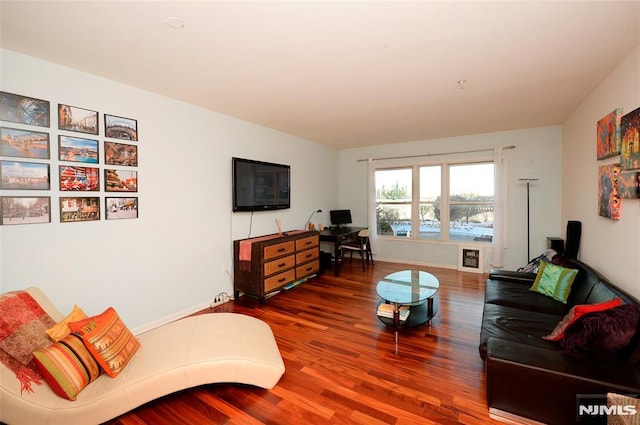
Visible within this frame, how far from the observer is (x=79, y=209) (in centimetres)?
240

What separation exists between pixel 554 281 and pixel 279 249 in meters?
3.18

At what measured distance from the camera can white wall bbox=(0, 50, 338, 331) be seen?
2.17 meters

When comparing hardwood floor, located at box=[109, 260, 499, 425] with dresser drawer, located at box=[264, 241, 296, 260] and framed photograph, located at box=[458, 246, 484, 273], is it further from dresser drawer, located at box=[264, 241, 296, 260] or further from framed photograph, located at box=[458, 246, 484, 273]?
framed photograph, located at box=[458, 246, 484, 273]

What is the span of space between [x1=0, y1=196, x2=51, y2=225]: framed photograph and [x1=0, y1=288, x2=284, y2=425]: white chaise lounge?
0.60 meters

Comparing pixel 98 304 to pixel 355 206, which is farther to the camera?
pixel 355 206

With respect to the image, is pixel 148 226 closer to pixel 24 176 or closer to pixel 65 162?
pixel 65 162

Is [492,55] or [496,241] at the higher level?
[492,55]

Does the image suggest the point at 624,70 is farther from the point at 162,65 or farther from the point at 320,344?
the point at 162,65

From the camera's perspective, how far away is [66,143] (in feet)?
7.56

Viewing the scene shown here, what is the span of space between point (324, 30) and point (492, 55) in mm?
Answer: 1372

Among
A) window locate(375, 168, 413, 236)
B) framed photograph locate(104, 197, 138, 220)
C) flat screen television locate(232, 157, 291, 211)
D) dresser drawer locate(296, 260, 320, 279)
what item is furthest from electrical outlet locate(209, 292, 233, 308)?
window locate(375, 168, 413, 236)

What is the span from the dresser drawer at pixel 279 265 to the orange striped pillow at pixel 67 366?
6.81 ft

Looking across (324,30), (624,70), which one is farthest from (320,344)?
(624,70)

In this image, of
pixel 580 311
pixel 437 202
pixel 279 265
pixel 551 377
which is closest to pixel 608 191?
pixel 580 311
